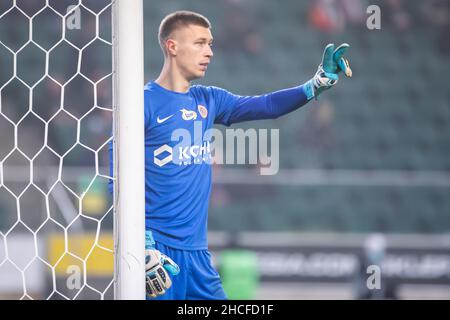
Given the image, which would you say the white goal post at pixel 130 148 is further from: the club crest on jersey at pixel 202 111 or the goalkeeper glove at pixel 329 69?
the goalkeeper glove at pixel 329 69

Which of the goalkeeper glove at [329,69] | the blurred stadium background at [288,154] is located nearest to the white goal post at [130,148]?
the goalkeeper glove at [329,69]

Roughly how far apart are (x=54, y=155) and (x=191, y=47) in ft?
11.8

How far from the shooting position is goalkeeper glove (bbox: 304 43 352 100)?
2045 millimetres

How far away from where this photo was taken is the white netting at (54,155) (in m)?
5.09

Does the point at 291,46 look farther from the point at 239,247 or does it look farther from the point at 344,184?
the point at 239,247

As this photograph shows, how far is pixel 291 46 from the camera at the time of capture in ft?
21.0

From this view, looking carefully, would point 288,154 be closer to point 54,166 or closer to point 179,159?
point 54,166

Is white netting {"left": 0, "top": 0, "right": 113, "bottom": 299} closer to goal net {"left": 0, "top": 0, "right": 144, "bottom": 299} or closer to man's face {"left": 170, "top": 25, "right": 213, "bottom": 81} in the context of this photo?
goal net {"left": 0, "top": 0, "right": 144, "bottom": 299}

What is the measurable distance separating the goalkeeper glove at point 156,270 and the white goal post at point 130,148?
0.55 feet

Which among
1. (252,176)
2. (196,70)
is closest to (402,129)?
(252,176)

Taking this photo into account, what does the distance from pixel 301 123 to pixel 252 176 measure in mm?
586

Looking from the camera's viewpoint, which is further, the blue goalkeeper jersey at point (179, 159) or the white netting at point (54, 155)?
the white netting at point (54, 155)

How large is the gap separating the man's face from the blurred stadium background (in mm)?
2985

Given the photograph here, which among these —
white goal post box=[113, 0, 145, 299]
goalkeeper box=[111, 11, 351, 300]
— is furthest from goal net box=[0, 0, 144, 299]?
white goal post box=[113, 0, 145, 299]
